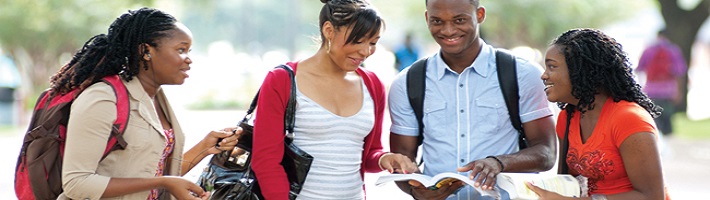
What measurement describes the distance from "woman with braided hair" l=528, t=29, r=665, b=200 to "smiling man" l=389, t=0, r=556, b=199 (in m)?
0.22

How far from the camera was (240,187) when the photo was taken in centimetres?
426

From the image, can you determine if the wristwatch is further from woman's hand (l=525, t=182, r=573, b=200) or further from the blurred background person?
the blurred background person

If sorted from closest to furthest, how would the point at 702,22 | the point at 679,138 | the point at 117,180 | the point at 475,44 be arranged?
the point at 117,180 < the point at 475,44 < the point at 679,138 < the point at 702,22

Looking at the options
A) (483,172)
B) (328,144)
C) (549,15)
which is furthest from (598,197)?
(549,15)

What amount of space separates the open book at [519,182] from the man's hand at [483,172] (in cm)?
2

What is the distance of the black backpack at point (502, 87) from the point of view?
445 centimetres

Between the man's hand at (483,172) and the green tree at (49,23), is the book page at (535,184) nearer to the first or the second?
the man's hand at (483,172)

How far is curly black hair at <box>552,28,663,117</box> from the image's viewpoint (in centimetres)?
401

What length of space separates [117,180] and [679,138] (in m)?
13.5

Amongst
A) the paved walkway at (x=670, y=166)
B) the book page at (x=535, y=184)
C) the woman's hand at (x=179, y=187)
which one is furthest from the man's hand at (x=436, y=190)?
the paved walkway at (x=670, y=166)

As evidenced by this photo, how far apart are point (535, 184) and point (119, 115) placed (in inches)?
65.1

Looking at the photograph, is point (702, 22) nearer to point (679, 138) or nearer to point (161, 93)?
point (679, 138)

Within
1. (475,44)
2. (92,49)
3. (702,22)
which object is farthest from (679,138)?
(92,49)

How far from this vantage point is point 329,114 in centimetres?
424
